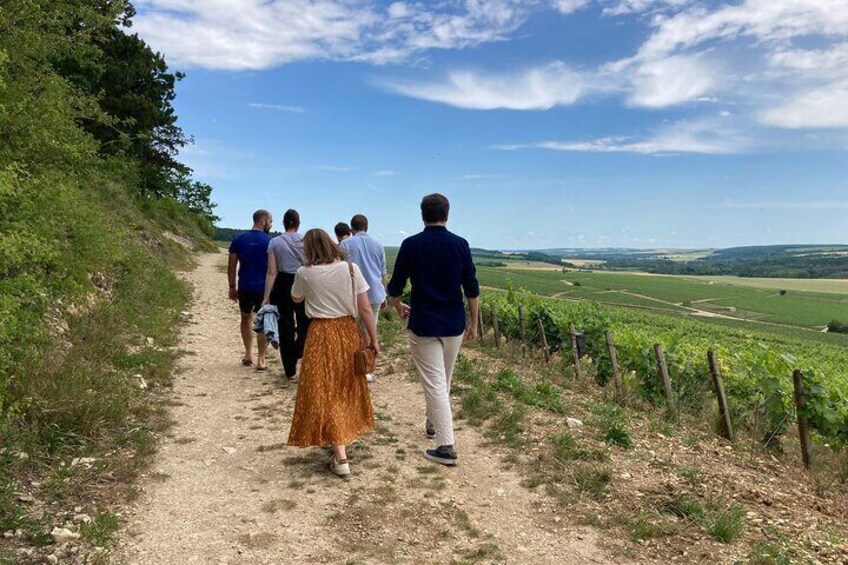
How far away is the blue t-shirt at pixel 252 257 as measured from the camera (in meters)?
7.45

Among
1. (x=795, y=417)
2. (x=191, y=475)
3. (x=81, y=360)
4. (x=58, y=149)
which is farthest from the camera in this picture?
(x=795, y=417)

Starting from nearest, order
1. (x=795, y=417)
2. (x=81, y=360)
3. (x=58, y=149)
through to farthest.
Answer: (x=81, y=360) < (x=58, y=149) < (x=795, y=417)

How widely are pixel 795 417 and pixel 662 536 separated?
Answer: 180 inches

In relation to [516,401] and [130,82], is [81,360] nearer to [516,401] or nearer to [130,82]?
[516,401]

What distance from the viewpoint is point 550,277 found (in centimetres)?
9862

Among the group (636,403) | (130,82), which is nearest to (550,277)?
(130,82)

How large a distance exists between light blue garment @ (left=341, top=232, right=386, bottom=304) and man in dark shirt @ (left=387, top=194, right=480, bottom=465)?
2432 mm

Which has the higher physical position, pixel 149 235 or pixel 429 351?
pixel 149 235

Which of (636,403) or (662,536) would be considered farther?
(636,403)

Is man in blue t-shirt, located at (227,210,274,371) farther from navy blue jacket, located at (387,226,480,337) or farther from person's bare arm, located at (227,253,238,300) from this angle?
navy blue jacket, located at (387,226,480,337)

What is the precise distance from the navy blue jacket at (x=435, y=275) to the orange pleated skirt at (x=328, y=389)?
0.66 meters

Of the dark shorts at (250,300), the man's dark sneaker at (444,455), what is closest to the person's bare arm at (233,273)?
the dark shorts at (250,300)

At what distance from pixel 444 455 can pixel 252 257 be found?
4065 millimetres

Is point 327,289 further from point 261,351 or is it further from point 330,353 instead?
point 261,351
